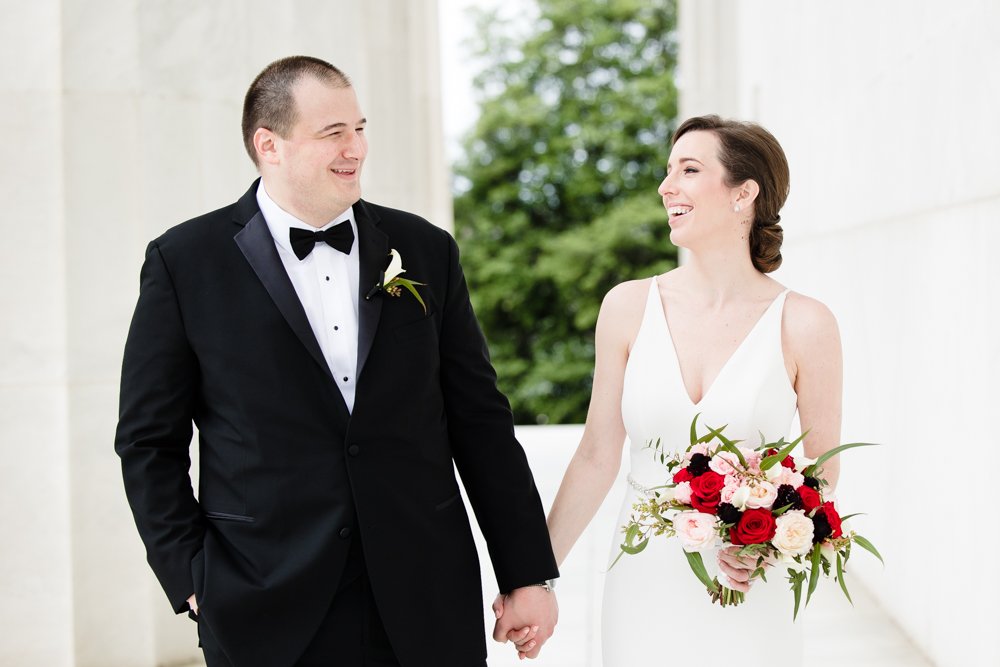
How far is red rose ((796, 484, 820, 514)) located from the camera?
2.44 m

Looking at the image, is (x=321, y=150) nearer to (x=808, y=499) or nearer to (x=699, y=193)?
(x=699, y=193)

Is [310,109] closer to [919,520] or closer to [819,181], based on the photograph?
[919,520]

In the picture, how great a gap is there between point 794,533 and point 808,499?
100 mm

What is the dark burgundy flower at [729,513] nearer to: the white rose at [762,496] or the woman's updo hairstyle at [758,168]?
the white rose at [762,496]

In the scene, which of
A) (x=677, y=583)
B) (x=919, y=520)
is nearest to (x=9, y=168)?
(x=677, y=583)

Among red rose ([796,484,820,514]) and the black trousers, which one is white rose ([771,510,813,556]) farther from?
the black trousers

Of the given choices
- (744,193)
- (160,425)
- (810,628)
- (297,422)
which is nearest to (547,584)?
(297,422)

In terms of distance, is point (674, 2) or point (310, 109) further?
point (674, 2)

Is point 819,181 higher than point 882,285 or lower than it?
higher

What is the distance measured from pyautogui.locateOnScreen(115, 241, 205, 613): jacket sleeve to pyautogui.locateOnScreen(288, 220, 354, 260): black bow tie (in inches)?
11.9

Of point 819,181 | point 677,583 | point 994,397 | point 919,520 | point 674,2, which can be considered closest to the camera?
point 677,583

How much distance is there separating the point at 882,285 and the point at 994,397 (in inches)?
69.3

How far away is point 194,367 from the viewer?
96.8 inches

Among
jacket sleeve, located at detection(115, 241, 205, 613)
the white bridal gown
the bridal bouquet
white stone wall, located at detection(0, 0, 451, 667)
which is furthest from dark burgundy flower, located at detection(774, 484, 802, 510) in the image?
white stone wall, located at detection(0, 0, 451, 667)
